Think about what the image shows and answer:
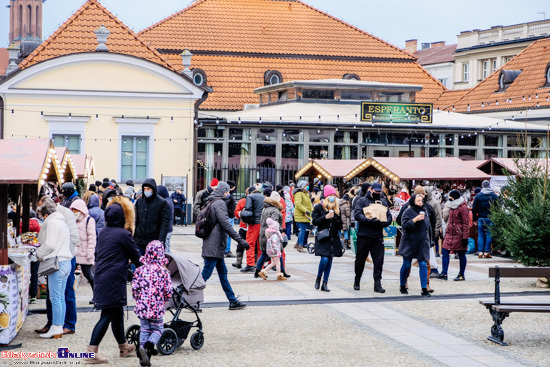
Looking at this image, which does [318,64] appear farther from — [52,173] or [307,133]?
[52,173]

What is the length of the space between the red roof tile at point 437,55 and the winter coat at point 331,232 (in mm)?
59606

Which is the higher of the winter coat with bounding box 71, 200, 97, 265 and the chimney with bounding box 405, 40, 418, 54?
the chimney with bounding box 405, 40, 418, 54

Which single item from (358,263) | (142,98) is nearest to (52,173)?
(358,263)

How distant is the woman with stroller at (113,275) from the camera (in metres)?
9.27

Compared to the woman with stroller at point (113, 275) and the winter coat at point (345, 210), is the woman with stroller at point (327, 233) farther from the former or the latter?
the winter coat at point (345, 210)

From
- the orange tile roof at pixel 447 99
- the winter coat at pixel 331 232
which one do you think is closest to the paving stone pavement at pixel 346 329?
the winter coat at pixel 331 232

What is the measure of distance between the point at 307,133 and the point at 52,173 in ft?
78.4

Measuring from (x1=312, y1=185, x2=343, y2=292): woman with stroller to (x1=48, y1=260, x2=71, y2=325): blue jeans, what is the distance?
5218mm

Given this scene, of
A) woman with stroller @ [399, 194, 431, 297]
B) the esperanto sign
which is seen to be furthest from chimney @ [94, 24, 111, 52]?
woman with stroller @ [399, 194, 431, 297]

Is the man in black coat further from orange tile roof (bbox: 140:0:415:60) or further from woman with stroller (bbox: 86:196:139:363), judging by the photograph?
orange tile roof (bbox: 140:0:415:60)

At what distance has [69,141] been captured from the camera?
109 feet

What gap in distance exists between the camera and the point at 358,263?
15156 millimetres

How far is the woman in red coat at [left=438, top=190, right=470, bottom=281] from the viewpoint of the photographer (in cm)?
1645

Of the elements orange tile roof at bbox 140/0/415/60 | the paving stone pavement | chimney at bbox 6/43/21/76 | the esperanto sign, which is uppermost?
orange tile roof at bbox 140/0/415/60
